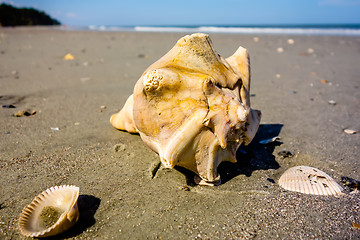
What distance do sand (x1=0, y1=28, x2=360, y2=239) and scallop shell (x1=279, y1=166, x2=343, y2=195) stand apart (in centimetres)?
8

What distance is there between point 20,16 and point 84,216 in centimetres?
2858

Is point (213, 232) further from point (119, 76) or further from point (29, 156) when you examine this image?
point (119, 76)

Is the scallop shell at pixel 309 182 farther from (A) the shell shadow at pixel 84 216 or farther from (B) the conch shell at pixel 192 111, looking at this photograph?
(A) the shell shadow at pixel 84 216

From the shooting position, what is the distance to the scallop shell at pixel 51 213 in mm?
1682

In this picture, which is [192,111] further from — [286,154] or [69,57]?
[69,57]

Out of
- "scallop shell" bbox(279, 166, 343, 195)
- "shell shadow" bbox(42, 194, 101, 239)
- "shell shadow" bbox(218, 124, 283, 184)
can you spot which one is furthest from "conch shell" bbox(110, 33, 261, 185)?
"shell shadow" bbox(42, 194, 101, 239)

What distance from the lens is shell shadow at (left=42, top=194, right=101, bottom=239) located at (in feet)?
5.76

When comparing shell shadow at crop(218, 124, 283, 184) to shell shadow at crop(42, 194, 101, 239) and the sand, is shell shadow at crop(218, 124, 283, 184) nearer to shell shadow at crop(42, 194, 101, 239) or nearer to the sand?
the sand

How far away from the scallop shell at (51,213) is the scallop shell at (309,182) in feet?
5.95

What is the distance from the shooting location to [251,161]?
2.73 metres

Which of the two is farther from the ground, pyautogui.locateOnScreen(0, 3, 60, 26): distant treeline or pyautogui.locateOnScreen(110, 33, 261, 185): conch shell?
pyautogui.locateOnScreen(0, 3, 60, 26): distant treeline

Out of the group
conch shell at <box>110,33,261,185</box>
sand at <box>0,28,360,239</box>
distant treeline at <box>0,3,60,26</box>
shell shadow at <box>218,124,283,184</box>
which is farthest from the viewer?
distant treeline at <box>0,3,60,26</box>

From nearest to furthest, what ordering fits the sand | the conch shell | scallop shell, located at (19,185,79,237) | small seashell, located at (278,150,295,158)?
scallop shell, located at (19,185,79,237), the sand, the conch shell, small seashell, located at (278,150,295,158)

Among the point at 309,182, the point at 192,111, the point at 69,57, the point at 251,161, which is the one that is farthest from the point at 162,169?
the point at 69,57
